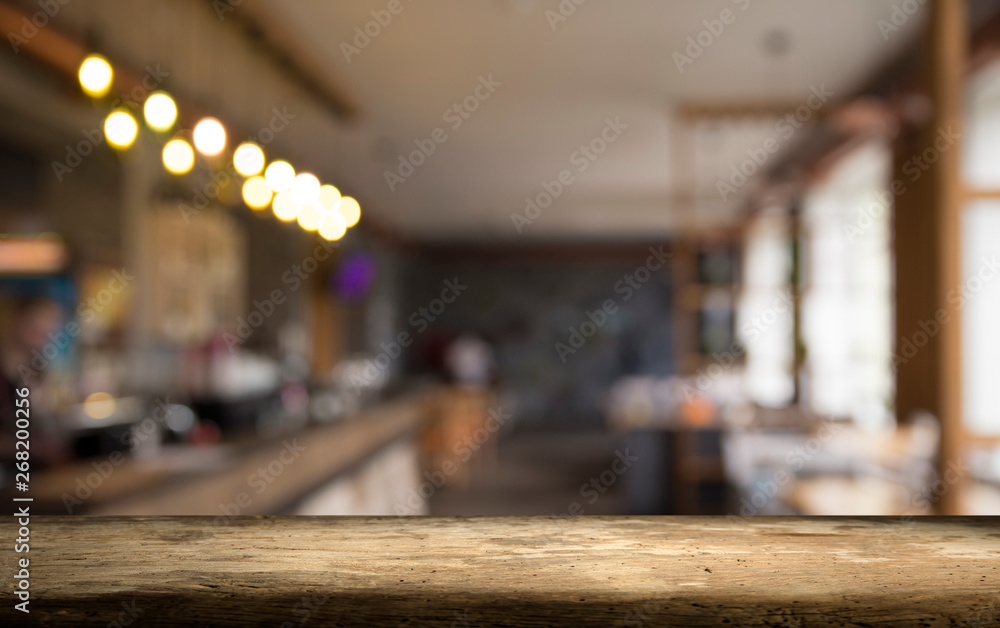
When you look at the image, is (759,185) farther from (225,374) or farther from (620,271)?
(225,374)

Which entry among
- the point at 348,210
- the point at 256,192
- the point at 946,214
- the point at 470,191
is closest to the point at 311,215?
the point at 256,192

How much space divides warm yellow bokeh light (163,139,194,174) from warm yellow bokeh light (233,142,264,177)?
1.28 ft

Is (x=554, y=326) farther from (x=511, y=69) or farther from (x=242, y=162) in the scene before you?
(x=242, y=162)

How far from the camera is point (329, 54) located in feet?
14.2

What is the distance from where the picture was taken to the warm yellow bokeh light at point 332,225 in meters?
4.28

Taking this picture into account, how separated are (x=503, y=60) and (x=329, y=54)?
1076mm

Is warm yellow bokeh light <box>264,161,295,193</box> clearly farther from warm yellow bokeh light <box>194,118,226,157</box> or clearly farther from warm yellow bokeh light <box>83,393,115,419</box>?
warm yellow bokeh light <box>83,393,115,419</box>

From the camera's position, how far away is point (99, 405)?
4438 millimetres

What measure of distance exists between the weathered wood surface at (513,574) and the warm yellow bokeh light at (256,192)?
124 inches

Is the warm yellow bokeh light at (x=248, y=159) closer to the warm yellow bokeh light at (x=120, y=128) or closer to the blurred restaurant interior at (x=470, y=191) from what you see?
the blurred restaurant interior at (x=470, y=191)

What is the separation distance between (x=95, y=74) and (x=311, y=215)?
5.38ft

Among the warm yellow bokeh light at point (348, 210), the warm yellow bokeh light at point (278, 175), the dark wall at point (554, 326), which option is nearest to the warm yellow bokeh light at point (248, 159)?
the warm yellow bokeh light at point (278, 175)

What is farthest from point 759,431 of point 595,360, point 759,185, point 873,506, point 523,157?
point 595,360

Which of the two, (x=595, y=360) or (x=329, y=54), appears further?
(x=595, y=360)
